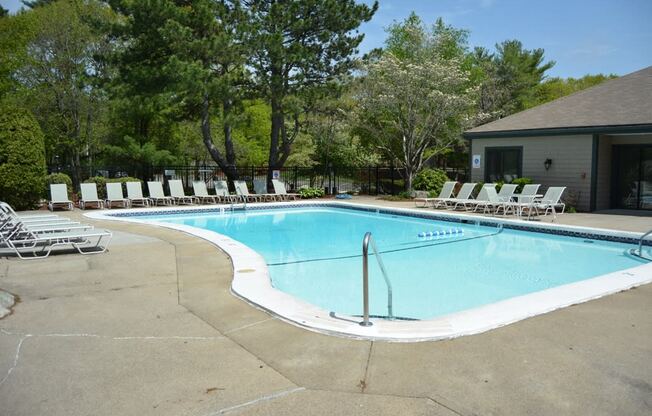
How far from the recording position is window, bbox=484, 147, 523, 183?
15992 millimetres

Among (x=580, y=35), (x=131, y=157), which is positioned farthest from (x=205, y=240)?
(x=580, y=35)

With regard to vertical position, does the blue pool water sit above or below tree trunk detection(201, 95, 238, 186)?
below

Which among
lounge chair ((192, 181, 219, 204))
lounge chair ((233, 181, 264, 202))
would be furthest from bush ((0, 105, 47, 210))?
lounge chair ((233, 181, 264, 202))

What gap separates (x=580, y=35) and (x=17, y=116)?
90.5 feet

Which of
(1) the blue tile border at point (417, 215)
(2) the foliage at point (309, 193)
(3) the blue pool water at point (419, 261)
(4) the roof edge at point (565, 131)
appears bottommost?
(3) the blue pool water at point (419, 261)

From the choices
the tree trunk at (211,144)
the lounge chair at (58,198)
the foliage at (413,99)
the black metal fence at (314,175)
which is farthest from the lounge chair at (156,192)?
the foliage at (413,99)

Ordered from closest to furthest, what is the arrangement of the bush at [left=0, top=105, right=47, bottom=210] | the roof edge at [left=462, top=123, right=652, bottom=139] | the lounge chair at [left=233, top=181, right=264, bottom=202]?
the roof edge at [left=462, top=123, right=652, bottom=139] < the bush at [left=0, top=105, right=47, bottom=210] < the lounge chair at [left=233, top=181, right=264, bottom=202]

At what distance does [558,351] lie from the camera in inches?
142

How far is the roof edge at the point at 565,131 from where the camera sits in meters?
12.9

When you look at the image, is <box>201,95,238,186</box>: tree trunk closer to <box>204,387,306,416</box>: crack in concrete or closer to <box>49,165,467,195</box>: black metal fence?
<box>49,165,467,195</box>: black metal fence

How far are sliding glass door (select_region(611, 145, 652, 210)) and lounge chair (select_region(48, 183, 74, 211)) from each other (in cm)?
1621

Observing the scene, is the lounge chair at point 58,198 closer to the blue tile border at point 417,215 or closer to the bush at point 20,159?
the bush at point 20,159

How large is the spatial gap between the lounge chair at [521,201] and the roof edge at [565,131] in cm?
180

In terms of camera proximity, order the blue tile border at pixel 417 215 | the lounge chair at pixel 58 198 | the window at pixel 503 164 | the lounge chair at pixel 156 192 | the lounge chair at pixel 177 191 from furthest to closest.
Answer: the lounge chair at pixel 177 191 → the lounge chair at pixel 156 192 → the window at pixel 503 164 → the lounge chair at pixel 58 198 → the blue tile border at pixel 417 215
